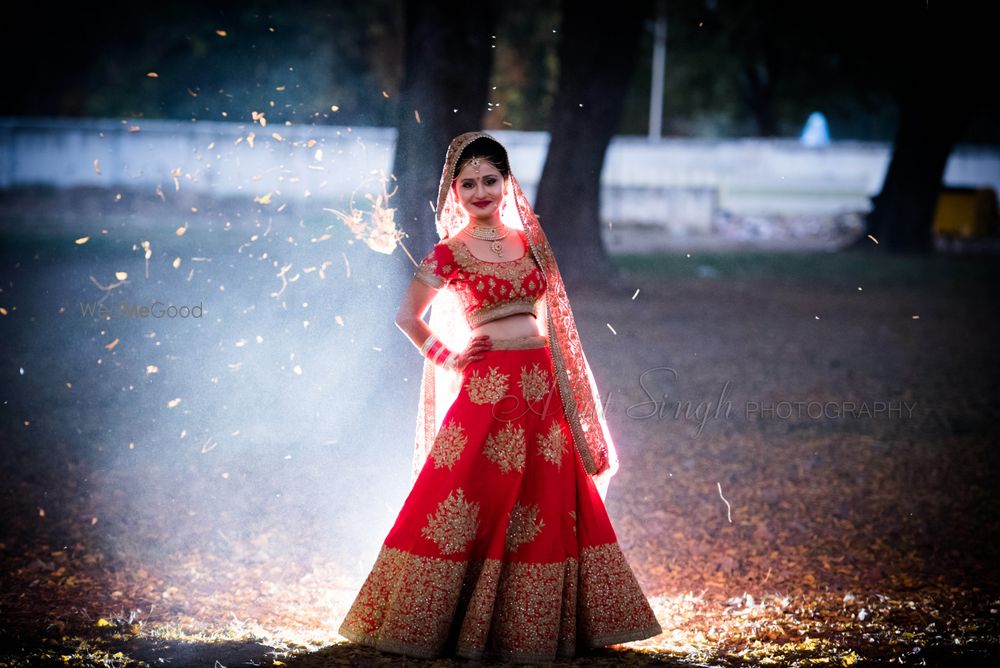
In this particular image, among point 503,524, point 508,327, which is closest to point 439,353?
point 508,327

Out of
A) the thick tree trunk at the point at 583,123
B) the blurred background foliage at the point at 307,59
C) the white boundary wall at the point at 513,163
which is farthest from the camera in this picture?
the blurred background foliage at the point at 307,59

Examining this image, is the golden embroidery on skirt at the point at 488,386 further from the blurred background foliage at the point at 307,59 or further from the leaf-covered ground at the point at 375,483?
the blurred background foliage at the point at 307,59

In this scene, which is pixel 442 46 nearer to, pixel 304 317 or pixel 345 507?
pixel 304 317

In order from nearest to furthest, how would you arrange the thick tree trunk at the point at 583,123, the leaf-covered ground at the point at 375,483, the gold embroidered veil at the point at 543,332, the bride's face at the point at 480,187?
the bride's face at the point at 480,187
the gold embroidered veil at the point at 543,332
the leaf-covered ground at the point at 375,483
the thick tree trunk at the point at 583,123

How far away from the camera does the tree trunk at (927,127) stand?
20.4 m

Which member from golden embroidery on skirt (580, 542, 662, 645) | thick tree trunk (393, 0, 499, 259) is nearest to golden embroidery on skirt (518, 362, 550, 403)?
golden embroidery on skirt (580, 542, 662, 645)

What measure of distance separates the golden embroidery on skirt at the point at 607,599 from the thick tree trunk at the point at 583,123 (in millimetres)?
10063

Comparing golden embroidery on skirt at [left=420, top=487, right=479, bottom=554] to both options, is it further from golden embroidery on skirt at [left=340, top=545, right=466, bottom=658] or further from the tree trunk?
the tree trunk

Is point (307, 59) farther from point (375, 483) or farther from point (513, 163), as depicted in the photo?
point (375, 483)

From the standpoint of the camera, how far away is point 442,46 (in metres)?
8.47

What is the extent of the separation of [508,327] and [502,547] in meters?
0.81

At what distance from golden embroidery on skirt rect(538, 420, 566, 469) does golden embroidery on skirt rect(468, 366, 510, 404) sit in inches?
9.2

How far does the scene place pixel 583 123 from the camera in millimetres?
14062

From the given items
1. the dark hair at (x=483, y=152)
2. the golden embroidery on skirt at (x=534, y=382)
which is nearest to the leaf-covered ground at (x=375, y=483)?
the golden embroidery on skirt at (x=534, y=382)
